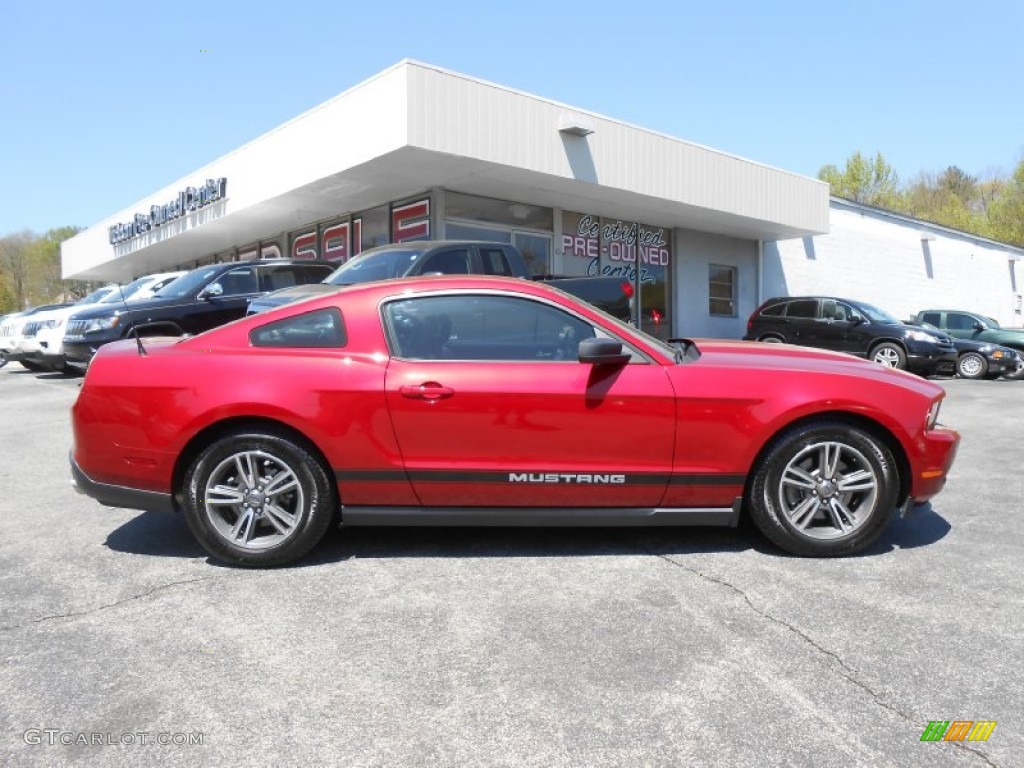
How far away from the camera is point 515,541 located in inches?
160

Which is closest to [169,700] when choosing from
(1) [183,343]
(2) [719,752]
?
(2) [719,752]

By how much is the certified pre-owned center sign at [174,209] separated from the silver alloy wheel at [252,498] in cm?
1586

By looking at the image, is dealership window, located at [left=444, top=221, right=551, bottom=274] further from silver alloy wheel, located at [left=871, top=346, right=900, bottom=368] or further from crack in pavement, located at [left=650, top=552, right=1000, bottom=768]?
crack in pavement, located at [left=650, top=552, right=1000, bottom=768]

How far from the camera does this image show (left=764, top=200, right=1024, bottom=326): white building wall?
22531mm

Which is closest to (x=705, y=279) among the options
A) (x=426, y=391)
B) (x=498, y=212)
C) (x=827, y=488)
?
(x=498, y=212)

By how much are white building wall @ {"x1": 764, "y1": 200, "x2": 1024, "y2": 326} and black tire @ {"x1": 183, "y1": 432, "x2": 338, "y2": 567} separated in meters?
20.1

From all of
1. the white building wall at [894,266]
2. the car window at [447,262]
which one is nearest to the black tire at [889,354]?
the white building wall at [894,266]

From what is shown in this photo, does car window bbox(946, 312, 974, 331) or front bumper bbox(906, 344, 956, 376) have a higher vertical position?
car window bbox(946, 312, 974, 331)

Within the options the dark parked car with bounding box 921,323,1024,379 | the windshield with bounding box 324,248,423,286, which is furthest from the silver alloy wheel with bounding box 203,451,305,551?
the dark parked car with bounding box 921,323,1024,379

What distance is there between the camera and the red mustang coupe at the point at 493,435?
363 centimetres

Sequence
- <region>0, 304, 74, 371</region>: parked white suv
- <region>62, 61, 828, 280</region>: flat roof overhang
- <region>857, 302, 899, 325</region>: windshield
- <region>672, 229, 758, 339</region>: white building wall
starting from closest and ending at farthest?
<region>62, 61, 828, 280</region>: flat roof overhang → <region>0, 304, 74, 371</region>: parked white suv → <region>857, 302, 899, 325</region>: windshield → <region>672, 229, 758, 339</region>: white building wall

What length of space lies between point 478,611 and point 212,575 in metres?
1.42

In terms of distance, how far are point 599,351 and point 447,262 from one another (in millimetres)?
5287

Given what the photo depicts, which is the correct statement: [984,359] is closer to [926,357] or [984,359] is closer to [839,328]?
[926,357]
